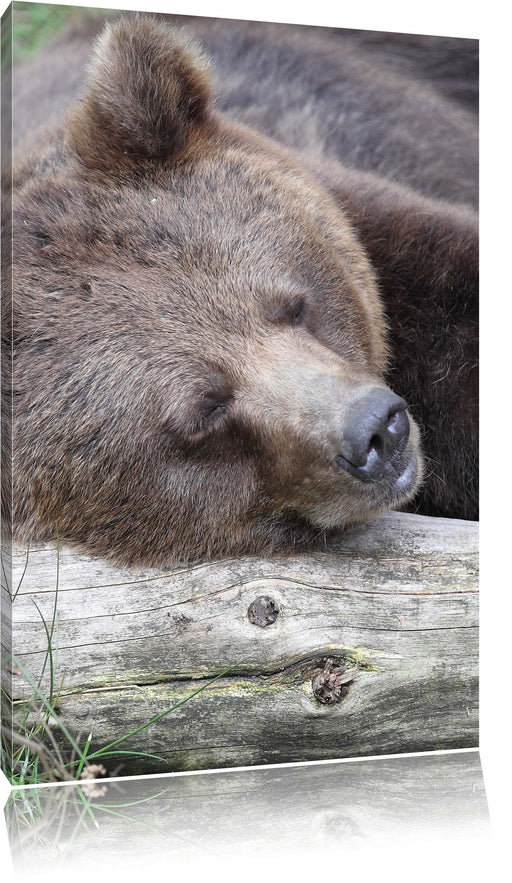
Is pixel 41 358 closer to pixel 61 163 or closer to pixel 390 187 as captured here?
pixel 61 163

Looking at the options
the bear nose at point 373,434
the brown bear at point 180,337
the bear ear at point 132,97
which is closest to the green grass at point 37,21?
the brown bear at point 180,337

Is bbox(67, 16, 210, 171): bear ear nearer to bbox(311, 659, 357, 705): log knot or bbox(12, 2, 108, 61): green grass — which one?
bbox(12, 2, 108, 61): green grass

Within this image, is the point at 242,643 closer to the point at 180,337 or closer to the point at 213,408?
the point at 213,408

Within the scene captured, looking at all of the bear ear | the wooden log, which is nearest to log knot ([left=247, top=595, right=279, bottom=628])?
the wooden log

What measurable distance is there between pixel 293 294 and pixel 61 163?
105 centimetres

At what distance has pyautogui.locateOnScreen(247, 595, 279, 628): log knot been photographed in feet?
13.4

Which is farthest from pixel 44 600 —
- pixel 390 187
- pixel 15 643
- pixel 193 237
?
pixel 390 187

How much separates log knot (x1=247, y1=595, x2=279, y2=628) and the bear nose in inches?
25.1

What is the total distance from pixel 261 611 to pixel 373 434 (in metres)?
0.87

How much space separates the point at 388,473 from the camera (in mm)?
3910

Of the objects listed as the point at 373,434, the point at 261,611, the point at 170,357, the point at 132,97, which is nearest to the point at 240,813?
the point at 261,611

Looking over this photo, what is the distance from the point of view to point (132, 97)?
3971 millimetres

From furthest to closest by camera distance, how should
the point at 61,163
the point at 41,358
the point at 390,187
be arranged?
the point at 390,187 < the point at 61,163 < the point at 41,358

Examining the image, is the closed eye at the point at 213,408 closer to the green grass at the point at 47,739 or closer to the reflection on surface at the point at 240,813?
the green grass at the point at 47,739
